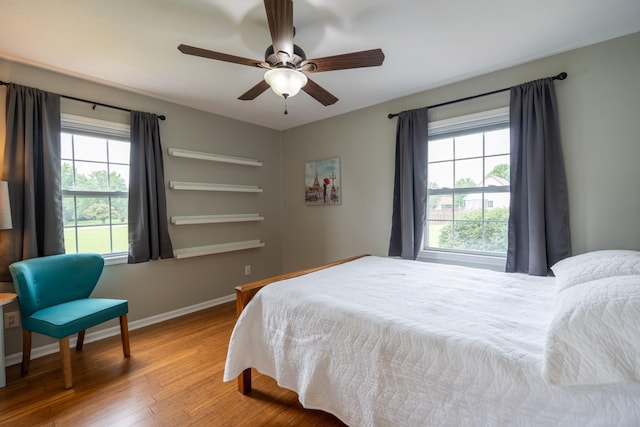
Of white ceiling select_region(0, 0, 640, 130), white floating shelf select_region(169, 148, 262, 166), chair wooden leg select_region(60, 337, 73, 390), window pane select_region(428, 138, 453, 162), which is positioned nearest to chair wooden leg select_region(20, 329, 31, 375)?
chair wooden leg select_region(60, 337, 73, 390)

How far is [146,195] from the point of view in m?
2.85

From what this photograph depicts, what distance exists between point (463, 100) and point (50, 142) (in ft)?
12.1

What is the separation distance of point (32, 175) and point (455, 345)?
318 cm

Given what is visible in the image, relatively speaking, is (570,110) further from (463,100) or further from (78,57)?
(78,57)

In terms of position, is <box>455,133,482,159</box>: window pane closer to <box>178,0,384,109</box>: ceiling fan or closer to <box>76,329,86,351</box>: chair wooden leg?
<box>178,0,384,109</box>: ceiling fan

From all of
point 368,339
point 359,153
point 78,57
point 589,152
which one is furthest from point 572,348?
point 78,57

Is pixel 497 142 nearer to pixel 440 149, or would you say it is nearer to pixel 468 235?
pixel 440 149

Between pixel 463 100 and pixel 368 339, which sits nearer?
pixel 368 339

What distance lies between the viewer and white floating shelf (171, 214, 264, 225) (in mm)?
3117

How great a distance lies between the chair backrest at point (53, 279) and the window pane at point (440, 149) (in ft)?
11.1

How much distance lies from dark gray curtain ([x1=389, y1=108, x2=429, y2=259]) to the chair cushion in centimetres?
269

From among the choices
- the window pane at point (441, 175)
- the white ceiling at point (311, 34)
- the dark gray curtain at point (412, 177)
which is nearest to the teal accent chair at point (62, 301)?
the white ceiling at point (311, 34)

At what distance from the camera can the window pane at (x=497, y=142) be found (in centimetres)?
252

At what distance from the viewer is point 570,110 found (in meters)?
2.17
